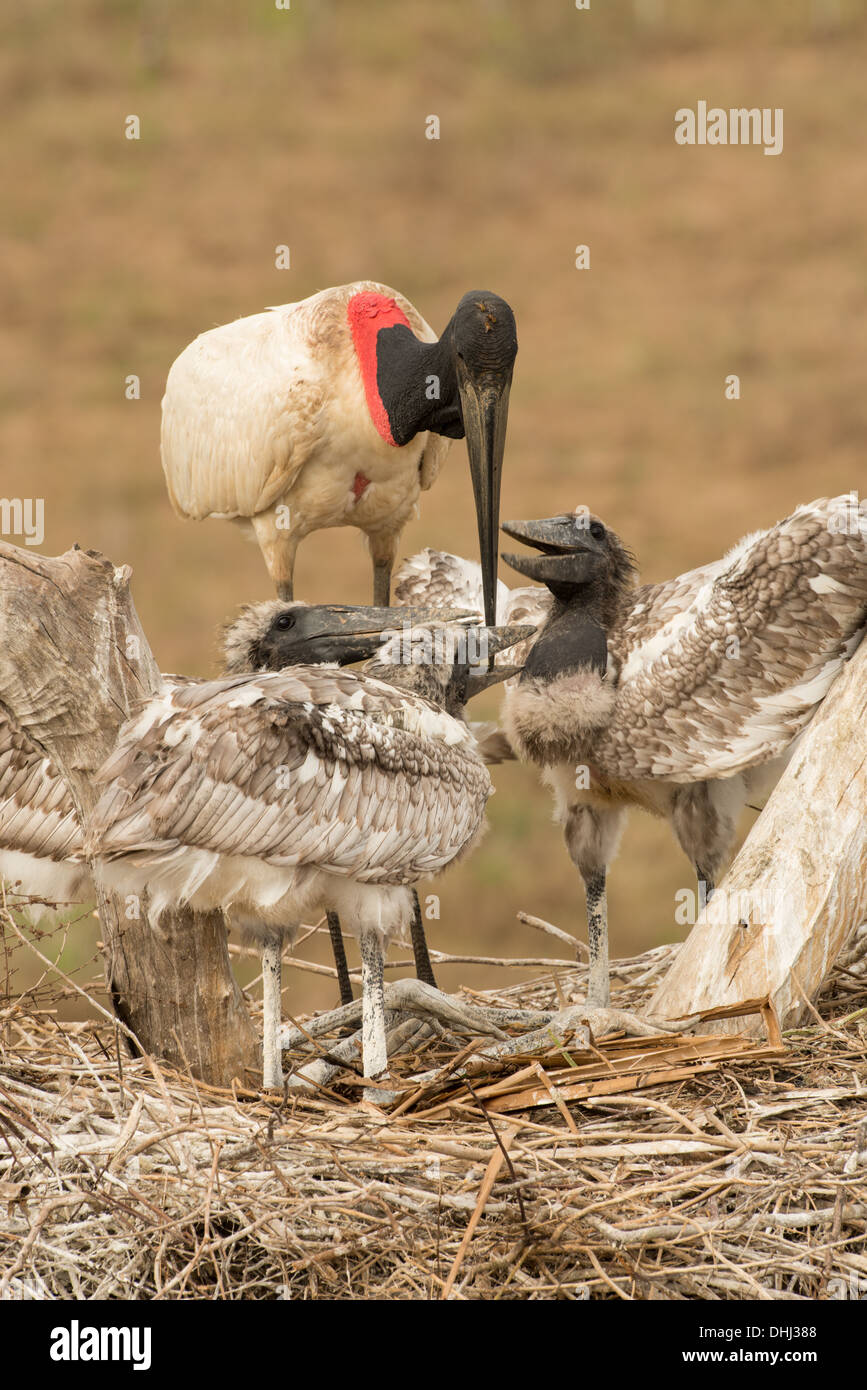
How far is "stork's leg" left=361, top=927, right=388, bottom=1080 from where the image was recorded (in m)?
3.38

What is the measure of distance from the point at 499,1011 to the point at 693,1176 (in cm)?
119

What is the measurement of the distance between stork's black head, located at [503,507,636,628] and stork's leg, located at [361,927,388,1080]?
1.03m

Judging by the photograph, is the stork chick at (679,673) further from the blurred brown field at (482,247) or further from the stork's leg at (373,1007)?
the blurred brown field at (482,247)

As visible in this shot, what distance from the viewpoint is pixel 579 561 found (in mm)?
4059

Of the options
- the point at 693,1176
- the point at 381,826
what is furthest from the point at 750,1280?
the point at 381,826

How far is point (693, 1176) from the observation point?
9.43ft

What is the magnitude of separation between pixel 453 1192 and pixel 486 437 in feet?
6.07

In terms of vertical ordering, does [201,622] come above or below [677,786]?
above

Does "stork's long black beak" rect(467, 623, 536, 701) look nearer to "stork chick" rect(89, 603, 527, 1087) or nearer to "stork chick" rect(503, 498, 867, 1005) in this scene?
"stork chick" rect(503, 498, 867, 1005)

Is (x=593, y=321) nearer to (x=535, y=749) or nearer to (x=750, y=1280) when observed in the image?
(x=535, y=749)

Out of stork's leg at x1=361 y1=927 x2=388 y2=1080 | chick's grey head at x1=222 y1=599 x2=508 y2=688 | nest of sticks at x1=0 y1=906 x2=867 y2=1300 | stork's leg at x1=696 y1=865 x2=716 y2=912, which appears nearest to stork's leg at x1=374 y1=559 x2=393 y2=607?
chick's grey head at x1=222 y1=599 x2=508 y2=688

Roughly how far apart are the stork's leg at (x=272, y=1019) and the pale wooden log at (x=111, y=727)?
71 mm

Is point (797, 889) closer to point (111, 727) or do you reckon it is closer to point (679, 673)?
point (679, 673)

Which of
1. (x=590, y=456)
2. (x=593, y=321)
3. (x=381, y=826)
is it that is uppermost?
(x=593, y=321)
